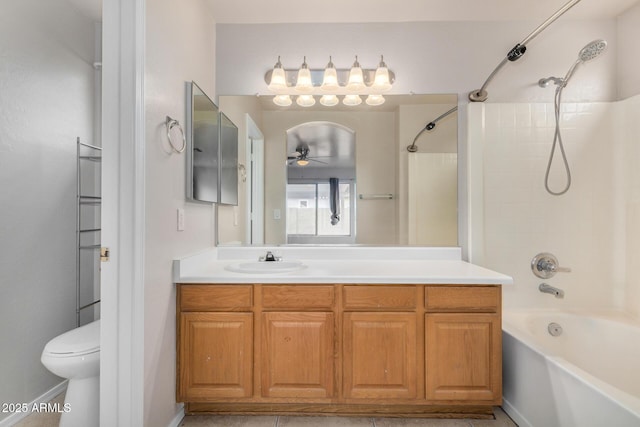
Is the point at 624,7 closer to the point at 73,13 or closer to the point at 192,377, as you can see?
the point at 192,377

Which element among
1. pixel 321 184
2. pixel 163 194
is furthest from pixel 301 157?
pixel 163 194

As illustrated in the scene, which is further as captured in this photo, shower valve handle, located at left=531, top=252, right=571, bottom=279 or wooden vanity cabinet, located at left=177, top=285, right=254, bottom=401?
shower valve handle, located at left=531, top=252, right=571, bottom=279

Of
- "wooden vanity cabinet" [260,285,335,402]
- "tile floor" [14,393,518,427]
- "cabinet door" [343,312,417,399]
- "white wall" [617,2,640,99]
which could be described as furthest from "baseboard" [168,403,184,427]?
"white wall" [617,2,640,99]

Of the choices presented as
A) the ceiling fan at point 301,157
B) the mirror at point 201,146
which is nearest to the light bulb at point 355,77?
the ceiling fan at point 301,157

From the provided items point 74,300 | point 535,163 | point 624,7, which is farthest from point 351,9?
point 74,300

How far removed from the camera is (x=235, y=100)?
7.68ft

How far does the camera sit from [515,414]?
1.77 m

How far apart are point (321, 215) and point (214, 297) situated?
0.93 metres

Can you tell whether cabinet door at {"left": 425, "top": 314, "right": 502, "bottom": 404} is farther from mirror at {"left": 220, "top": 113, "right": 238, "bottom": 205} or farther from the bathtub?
mirror at {"left": 220, "top": 113, "right": 238, "bottom": 205}

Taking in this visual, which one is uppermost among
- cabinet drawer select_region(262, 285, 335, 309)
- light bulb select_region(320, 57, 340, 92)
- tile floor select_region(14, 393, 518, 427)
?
light bulb select_region(320, 57, 340, 92)

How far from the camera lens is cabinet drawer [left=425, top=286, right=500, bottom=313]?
1725 mm

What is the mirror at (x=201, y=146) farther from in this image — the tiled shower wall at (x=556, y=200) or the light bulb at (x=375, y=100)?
the tiled shower wall at (x=556, y=200)

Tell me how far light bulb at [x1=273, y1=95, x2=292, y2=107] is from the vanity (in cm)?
129

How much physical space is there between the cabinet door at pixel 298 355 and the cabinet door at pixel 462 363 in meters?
0.54
